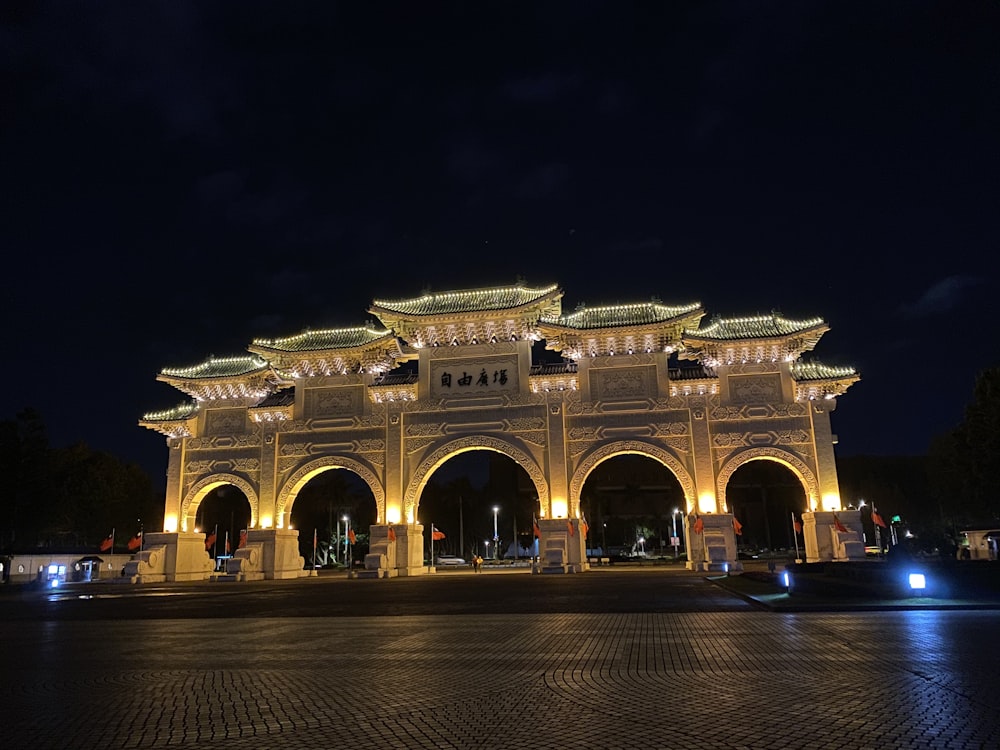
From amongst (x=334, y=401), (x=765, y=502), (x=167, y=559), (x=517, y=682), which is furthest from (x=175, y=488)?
(x=765, y=502)

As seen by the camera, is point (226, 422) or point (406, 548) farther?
point (226, 422)

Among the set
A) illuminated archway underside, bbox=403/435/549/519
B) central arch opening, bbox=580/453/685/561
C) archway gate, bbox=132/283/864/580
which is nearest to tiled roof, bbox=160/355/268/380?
archway gate, bbox=132/283/864/580

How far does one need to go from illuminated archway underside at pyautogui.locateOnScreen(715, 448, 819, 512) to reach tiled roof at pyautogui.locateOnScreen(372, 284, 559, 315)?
1126cm

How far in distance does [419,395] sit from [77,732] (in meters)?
29.6

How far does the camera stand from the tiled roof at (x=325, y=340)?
35.6 m

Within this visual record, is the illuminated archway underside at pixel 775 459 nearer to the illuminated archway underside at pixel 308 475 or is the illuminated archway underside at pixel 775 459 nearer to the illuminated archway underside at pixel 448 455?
the illuminated archway underside at pixel 448 455

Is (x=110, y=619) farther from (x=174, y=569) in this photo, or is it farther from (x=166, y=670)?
(x=174, y=569)

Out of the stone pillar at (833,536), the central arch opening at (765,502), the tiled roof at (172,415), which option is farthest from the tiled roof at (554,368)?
the central arch opening at (765,502)

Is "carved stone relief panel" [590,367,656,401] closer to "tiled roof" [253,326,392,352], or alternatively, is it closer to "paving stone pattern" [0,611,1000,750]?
"tiled roof" [253,326,392,352]

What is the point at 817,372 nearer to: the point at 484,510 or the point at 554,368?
the point at 554,368

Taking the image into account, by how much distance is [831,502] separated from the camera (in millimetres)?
30906

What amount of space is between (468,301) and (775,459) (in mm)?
16054

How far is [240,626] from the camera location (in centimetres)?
1335

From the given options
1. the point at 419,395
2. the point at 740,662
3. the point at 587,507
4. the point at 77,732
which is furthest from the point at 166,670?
the point at 587,507
